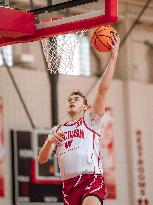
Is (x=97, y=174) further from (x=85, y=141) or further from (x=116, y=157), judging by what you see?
(x=116, y=157)

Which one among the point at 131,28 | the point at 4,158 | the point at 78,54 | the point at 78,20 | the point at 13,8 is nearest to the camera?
the point at 78,20

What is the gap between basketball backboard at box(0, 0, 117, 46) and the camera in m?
6.17

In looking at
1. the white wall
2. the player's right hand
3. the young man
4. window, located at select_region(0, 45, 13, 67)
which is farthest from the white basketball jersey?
window, located at select_region(0, 45, 13, 67)

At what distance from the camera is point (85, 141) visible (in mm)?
6727

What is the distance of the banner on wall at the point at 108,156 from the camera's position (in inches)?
538

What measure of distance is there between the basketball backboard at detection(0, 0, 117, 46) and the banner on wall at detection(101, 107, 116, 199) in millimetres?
6852

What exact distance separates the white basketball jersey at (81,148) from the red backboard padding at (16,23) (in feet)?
3.61

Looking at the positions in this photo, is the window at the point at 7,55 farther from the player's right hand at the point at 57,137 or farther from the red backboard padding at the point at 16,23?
the player's right hand at the point at 57,137

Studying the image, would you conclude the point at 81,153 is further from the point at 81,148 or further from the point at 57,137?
the point at 57,137

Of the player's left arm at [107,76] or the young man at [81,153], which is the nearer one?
the player's left arm at [107,76]

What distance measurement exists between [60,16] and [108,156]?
7340 millimetres

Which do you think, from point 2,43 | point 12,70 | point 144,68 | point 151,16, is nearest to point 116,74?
point 144,68

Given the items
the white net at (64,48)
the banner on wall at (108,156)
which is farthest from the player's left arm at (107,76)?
the banner on wall at (108,156)

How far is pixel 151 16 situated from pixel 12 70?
449 centimetres
